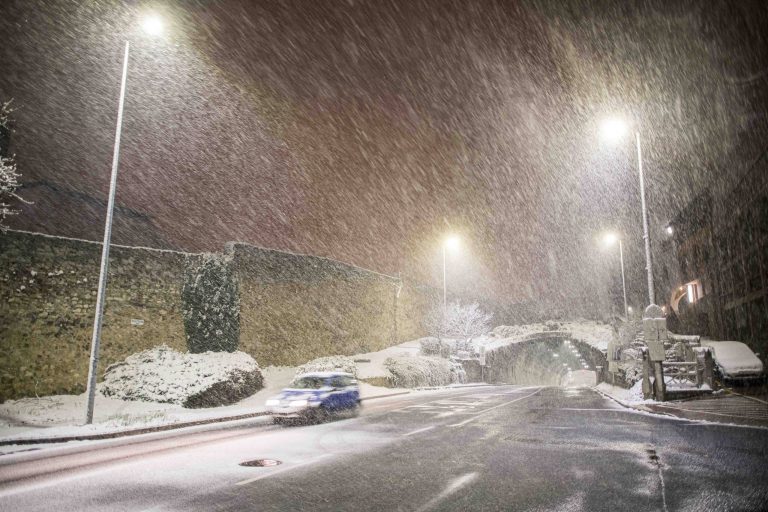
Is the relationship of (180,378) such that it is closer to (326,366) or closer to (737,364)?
(326,366)

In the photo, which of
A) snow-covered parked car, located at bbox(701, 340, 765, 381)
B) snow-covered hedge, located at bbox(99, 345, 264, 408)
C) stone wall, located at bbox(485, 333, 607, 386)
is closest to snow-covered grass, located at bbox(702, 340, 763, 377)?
snow-covered parked car, located at bbox(701, 340, 765, 381)

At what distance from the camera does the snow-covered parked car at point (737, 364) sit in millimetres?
22094

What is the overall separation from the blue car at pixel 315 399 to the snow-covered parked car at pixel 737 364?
54.9 feet

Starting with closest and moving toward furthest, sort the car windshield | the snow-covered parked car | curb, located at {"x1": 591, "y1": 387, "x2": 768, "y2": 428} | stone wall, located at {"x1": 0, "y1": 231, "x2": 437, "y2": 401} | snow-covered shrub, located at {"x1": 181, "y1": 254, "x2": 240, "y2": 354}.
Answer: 1. curb, located at {"x1": 591, "y1": 387, "x2": 768, "y2": 428}
2. the car windshield
3. stone wall, located at {"x1": 0, "y1": 231, "x2": 437, "y2": 401}
4. snow-covered shrub, located at {"x1": 181, "y1": 254, "x2": 240, "y2": 354}
5. the snow-covered parked car

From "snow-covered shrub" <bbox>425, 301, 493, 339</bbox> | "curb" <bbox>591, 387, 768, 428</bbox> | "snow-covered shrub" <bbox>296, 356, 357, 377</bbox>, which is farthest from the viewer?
"snow-covered shrub" <bbox>425, 301, 493, 339</bbox>

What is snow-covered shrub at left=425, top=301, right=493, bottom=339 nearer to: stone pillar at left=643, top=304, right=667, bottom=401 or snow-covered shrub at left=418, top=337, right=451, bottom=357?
snow-covered shrub at left=418, top=337, right=451, bottom=357

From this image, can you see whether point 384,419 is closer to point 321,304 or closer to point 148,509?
point 148,509

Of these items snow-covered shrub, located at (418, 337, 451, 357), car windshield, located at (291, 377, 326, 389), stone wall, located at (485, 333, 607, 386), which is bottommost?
stone wall, located at (485, 333, 607, 386)

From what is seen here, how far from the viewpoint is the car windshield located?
1585 cm

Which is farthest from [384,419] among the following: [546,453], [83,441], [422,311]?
[422,311]

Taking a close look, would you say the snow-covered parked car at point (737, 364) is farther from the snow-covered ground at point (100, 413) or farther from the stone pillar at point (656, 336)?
the snow-covered ground at point (100, 413)

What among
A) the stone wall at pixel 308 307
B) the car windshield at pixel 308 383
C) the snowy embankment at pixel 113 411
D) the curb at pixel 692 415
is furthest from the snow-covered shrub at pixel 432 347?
the car windshield at pixel 308 383

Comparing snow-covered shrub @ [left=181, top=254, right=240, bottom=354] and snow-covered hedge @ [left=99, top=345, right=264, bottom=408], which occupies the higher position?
snow-covered shrub @ [left=181, top=254, right=240, bottom=354]

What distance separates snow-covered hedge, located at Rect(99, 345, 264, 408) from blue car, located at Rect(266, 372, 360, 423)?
14.6ft
